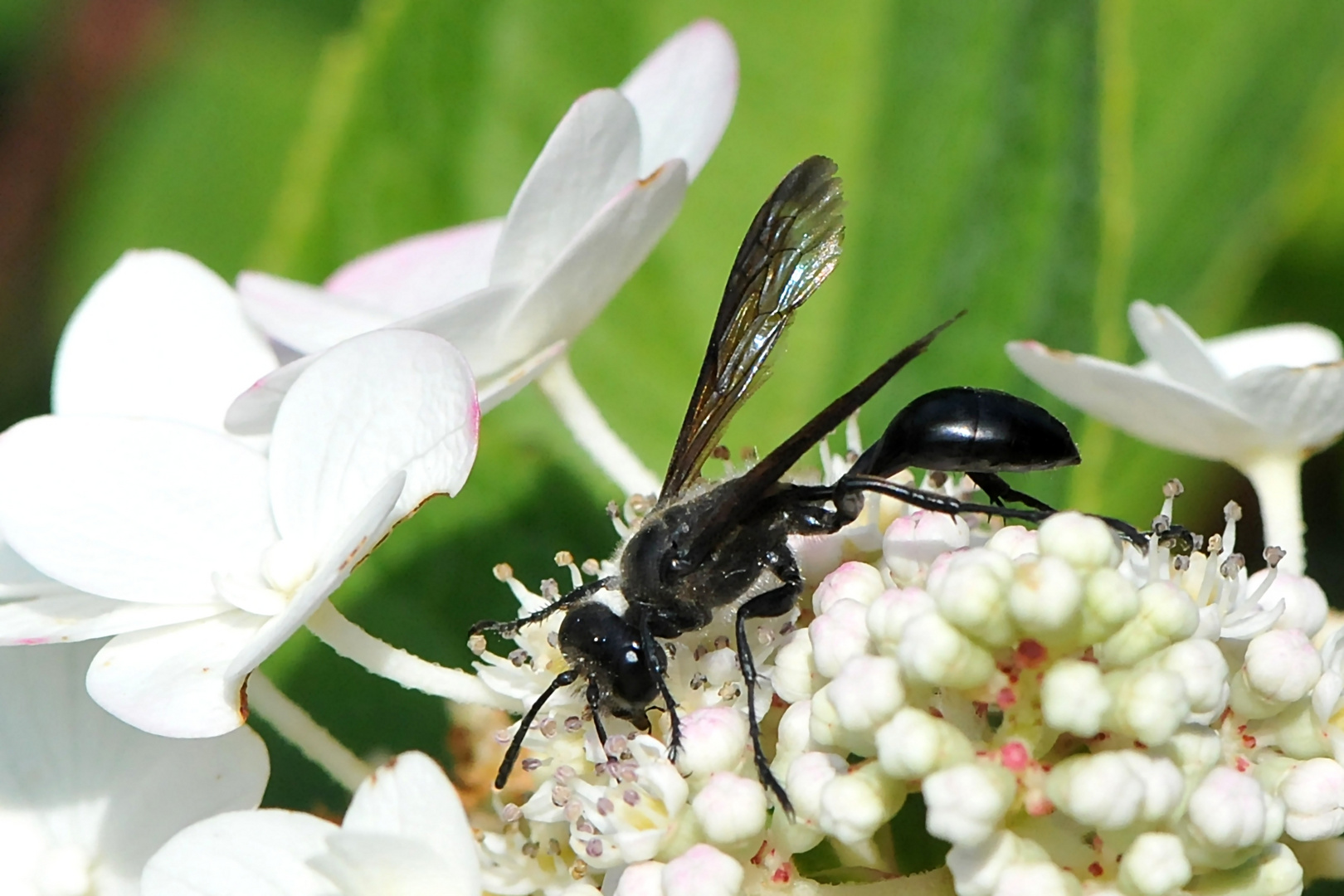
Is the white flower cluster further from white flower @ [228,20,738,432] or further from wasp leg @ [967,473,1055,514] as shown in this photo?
white flower @ [228,20,738,432]

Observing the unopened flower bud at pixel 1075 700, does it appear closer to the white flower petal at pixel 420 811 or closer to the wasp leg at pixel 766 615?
the wasp leg at pixel 766 615

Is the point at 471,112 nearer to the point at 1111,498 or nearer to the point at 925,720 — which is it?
the point at 1111,498

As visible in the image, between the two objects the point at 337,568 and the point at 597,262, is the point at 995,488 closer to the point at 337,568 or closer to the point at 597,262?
the point at 597,262

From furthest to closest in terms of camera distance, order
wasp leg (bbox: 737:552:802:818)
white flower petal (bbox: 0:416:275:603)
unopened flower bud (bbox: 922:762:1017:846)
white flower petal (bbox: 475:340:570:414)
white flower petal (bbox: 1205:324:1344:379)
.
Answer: white flower petal (bbox: 1205:324:1344:379)
white flower petal (bbox: 475:340:570:414)
white flower petal (bbox: 0:416:275:603)
wasp leg (bbox: 737:552:802:818)
unopened flower bud (bbox: 922:762:1017:846)

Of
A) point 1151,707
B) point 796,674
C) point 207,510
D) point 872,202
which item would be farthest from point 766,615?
point 872,202

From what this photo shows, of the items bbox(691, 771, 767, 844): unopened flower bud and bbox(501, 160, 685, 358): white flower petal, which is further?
bbox(501, 160, 685, 358): white flower petal

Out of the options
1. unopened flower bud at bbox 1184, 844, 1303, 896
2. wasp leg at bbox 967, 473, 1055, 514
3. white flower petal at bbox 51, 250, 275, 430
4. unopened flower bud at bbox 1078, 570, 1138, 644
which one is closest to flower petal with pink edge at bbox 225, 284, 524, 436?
white flower petal at bbox 51, 250, 275, 430
